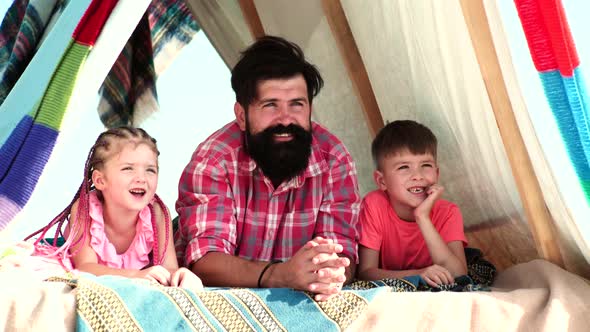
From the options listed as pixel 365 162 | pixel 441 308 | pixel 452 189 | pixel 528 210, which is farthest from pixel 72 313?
pixel 365 162

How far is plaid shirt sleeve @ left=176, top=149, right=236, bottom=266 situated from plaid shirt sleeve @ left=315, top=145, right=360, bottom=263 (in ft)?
0.96

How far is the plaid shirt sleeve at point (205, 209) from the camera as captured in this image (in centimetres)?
232

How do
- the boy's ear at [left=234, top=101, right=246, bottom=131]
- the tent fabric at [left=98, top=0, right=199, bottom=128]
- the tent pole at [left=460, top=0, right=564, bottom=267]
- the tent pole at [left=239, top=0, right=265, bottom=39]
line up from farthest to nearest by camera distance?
the tent fabric at [left=98, top=0, right=199, bottom=128] → the tent pole at [left=239, top=0, right=265, bottom=39] → the boy's ear at [left=234, top=101, right=246, bottom=131] → the tent pole at [left=460, top=0, right=564, bottom=267]

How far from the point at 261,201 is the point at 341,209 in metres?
0.25

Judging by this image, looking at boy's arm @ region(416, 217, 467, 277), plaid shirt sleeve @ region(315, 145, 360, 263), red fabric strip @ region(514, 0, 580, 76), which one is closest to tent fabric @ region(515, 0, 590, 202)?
red fabric strip @ region(514, 0, 580, 76)

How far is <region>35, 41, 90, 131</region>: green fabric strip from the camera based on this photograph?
1954 millimetres

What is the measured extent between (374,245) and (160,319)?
972 mm

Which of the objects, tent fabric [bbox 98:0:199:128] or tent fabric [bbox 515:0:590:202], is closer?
tent fabric [bbox 515:0:590:202]

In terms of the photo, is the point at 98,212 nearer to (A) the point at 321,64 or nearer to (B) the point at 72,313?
(B) the point at 72,313

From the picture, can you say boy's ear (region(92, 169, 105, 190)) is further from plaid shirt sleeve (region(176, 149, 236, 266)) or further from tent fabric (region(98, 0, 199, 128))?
tent fabric (region(98, 0, 199, 128))

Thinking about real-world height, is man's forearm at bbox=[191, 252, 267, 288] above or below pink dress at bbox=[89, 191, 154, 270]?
below

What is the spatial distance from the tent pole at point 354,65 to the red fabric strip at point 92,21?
3.75 feet

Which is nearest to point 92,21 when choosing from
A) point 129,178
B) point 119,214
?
point 129,178

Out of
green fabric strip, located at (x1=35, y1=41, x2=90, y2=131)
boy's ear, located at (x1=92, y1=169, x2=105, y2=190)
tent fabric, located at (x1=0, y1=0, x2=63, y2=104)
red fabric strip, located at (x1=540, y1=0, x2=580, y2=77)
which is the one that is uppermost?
tent fabric, located at (x1=0, y1=0, x2=63, y2=104)
